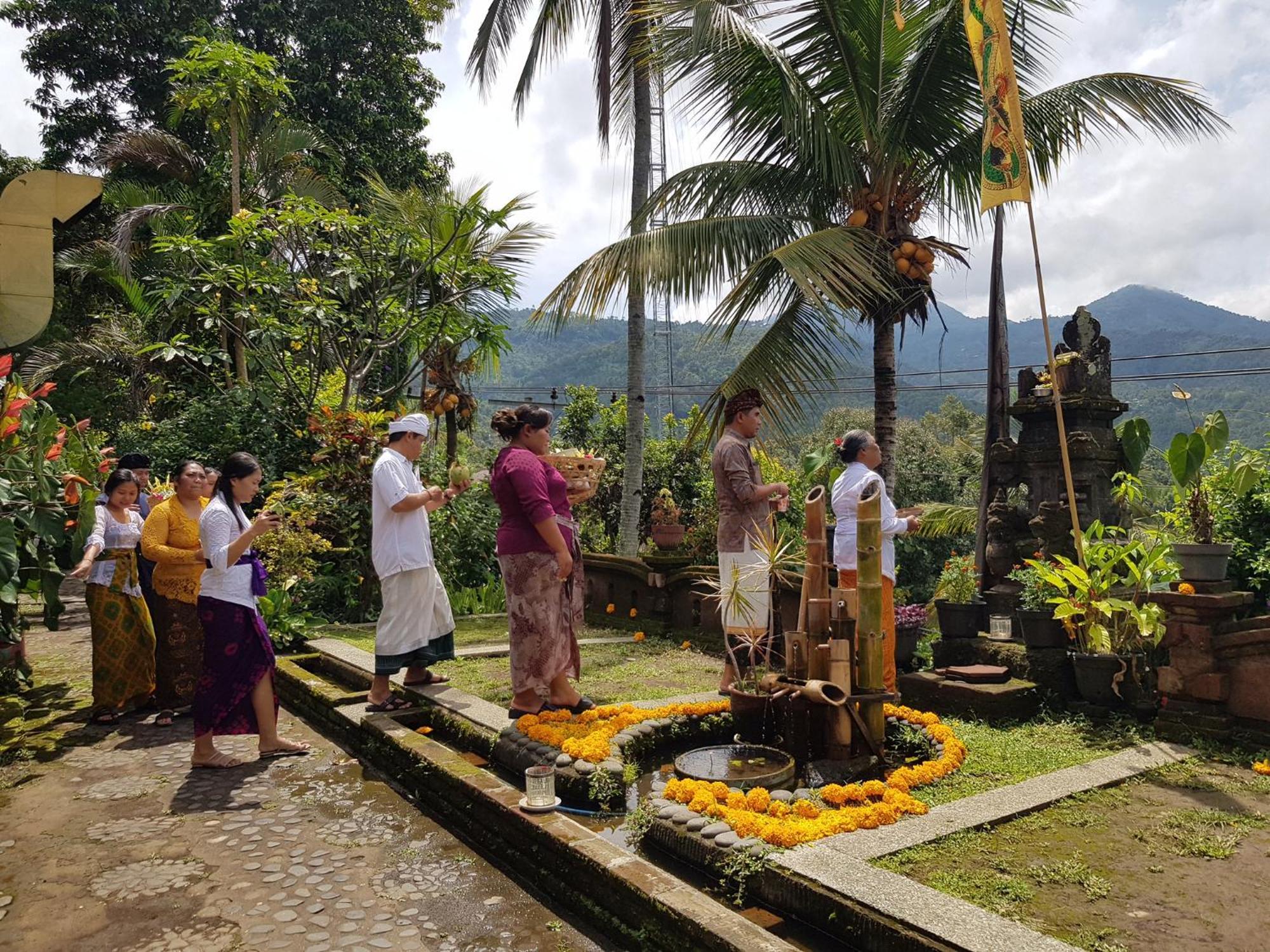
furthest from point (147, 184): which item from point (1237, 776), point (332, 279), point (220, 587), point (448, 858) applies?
point (1237, 776)

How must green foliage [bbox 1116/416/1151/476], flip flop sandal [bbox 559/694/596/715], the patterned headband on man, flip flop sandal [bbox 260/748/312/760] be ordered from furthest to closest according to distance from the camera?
→ green foliage [bbox 1116/416/1151/476] → the patterned headband on man → flip flop sandal [bbox 559/694/596/715] → flip flop sandal [bbox 260/748/312/760]

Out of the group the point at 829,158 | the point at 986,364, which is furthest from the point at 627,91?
the point at 986,364

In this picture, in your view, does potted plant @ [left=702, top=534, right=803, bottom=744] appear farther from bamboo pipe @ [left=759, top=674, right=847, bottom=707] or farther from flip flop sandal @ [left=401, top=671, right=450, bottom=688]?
flip flop sandal @ [left=401, top=671, right=450, bottom=688]

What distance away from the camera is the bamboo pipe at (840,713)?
4.42 meters

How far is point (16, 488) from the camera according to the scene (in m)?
5.78

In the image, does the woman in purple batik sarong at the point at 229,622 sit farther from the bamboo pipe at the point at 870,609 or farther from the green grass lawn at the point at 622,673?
the bamboo pipe at the point at 870,609

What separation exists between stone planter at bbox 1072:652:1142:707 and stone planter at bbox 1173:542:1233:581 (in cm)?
60

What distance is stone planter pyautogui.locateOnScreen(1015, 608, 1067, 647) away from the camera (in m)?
5.55

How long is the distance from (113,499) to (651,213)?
5532 millimetres

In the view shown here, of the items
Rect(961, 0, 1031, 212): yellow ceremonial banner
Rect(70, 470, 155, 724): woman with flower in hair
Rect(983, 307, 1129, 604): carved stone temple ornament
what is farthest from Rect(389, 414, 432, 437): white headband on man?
Rect(983, 307, 1129, 604): carved stone temple ornament

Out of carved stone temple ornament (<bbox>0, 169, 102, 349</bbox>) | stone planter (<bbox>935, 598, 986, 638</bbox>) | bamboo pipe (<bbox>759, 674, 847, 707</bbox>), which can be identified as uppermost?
carved stone temple ornament (<bbox>0, 169, 102, 349</bbox>)

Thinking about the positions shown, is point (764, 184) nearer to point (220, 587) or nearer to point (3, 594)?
point (220, 587)

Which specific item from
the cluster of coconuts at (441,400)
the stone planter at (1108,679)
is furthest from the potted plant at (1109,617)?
the cluster of coconuts at (441,400)

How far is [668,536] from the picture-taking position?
29.0ft
